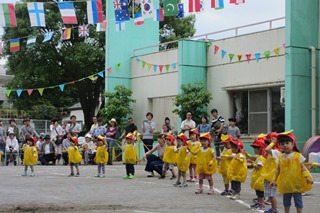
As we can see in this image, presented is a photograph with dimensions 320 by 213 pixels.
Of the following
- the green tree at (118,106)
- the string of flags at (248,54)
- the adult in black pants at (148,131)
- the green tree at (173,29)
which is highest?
the green tree at (173,29)

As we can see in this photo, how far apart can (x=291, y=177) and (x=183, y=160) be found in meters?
6.95

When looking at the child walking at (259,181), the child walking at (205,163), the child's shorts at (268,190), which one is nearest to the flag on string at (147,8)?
the child walking at (205,163)

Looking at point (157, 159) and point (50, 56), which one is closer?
point (157, 159)

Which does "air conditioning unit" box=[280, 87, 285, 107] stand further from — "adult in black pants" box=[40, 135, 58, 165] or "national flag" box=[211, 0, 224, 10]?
"adult in black pants" box=[40, 135, 58, 165]

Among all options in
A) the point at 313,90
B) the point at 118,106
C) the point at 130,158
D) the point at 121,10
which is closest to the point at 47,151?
the point at 118,106

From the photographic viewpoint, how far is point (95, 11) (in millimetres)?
24953

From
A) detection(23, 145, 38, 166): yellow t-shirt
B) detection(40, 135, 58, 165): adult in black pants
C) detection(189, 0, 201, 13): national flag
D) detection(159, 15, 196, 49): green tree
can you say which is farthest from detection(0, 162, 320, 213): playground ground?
detection(159, 15, 196, 49): green tree

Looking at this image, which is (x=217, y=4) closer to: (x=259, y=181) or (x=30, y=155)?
(x=30, y=155)

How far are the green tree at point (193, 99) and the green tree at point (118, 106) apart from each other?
4392 mm

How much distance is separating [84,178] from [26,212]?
316 inches

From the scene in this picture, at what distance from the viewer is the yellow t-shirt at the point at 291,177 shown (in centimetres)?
1018

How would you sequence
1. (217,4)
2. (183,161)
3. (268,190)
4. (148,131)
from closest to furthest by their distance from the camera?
(268,190), (183,161), (217,4), (148,131)

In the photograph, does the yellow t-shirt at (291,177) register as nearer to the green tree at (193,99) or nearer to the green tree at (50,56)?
the green tree at (193,99)

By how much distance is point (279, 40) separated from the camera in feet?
81.8
